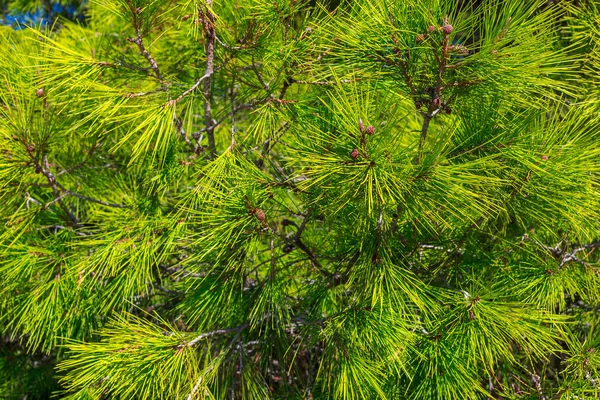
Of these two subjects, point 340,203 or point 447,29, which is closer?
point 447,29

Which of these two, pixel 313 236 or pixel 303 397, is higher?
pixel 313 236

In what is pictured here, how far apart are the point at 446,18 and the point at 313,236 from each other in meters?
0.46

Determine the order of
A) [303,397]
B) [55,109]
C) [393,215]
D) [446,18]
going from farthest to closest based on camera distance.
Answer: [55,109], [303,397], [393,215], [446,18]

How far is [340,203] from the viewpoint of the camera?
78cm

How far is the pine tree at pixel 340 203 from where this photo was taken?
76 cm

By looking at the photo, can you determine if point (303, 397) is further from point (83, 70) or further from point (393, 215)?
point (83, 70)

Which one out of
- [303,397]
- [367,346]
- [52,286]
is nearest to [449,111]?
[367,346]

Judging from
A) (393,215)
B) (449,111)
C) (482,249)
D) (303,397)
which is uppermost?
(449,111)

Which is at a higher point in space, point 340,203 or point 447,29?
point 447,29

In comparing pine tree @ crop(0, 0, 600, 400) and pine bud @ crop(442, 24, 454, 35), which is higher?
pine bud @ crop(442, 24, 454, 35)

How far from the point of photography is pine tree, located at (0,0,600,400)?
2.48 feet

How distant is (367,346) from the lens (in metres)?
0.90

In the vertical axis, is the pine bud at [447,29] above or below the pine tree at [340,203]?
above

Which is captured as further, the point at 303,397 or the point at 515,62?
the point at 303,397
